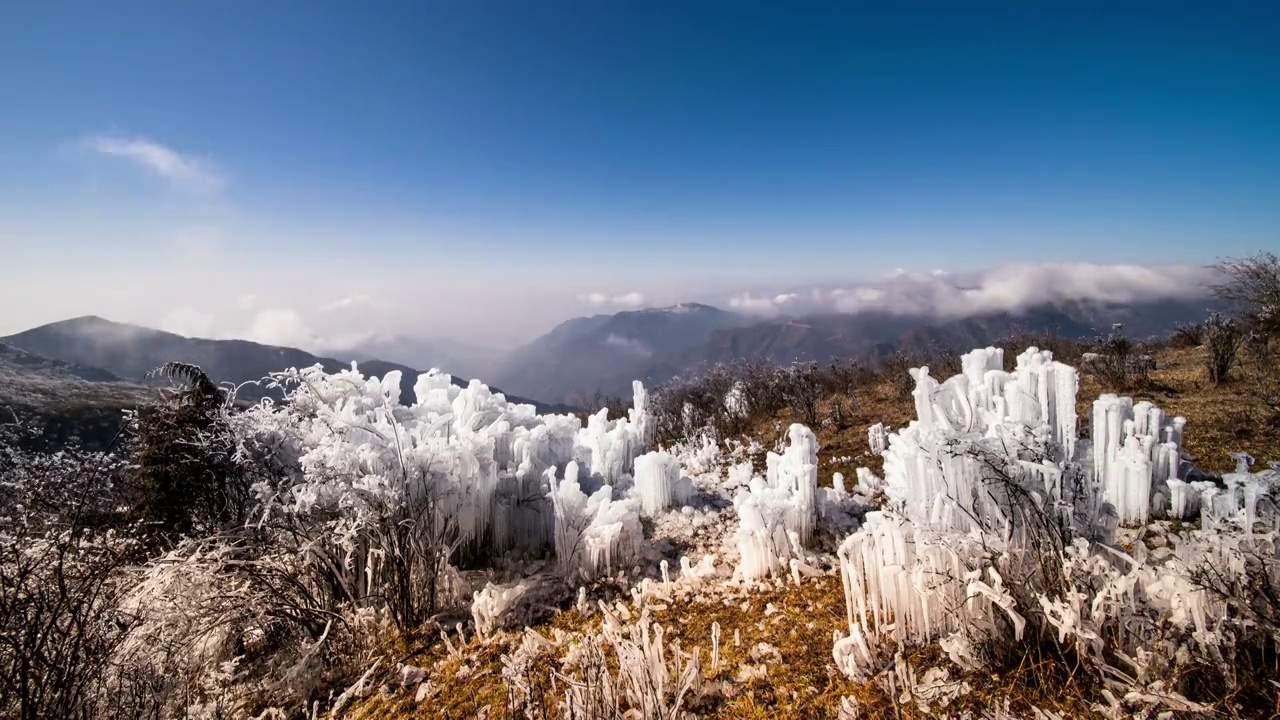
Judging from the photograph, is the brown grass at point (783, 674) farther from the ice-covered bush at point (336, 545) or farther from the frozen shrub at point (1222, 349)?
the frozen shrub at point (1222, 349)

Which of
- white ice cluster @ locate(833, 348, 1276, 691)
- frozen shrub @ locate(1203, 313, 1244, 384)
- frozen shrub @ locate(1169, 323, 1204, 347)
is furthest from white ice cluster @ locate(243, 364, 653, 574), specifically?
frozen shrub @ locate(1169, 323, 1204, 347)

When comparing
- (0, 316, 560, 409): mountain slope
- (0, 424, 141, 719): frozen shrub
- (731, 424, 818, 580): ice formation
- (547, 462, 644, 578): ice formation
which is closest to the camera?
(0, 424, 141, 719): frozen shrub

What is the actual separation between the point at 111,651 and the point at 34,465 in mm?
5222

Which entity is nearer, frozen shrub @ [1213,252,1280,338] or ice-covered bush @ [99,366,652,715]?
ice-covered bush @ [99,366,652,715]

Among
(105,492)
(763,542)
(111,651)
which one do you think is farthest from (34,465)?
(763,542)

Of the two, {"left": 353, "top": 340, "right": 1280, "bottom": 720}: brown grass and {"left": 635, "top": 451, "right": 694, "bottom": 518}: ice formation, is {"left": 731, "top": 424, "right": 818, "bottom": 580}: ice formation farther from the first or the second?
{"left": 635, "top": 451, "right": 694, "bottom": 518}: ice formation

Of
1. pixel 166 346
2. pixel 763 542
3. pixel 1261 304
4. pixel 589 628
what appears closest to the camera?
pixel 589 628

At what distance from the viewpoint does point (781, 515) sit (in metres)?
5.58

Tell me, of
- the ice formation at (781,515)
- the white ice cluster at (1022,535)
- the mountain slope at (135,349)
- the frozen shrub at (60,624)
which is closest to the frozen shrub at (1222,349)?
the white ice cluster at (1022,535)

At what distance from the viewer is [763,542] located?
5.28m

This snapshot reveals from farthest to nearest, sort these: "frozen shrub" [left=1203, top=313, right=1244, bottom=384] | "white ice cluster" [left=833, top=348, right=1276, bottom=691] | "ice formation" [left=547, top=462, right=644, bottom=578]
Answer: "frozen shrub" [left=1203, top=313, right=1244, bottom=384]
"ice formation" [left=547, top=462, right=644, bottom=578]
"white ice cluster" [left=833, top=348, right=1276, bottom=691]

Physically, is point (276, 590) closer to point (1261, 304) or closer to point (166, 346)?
point (1261, 304)

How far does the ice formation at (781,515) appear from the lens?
529 centimetres

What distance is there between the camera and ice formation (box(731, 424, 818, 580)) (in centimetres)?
529
